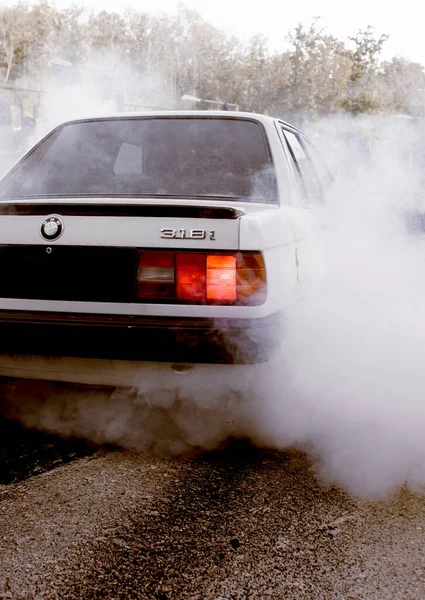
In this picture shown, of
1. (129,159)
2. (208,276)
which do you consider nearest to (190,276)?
(208,276)

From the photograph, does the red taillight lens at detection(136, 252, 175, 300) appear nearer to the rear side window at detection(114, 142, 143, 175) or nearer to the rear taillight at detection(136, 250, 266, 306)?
the rear taillight at detection(136, 250, 266, 306)

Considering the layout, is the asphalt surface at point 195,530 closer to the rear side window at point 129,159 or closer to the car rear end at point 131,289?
the car rear end at point 131,289

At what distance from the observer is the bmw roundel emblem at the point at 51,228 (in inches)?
97.4

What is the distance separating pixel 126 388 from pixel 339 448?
0.93 meters

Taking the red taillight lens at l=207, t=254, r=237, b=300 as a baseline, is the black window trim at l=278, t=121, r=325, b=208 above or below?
above

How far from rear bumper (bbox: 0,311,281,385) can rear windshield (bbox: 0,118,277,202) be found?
73 cm

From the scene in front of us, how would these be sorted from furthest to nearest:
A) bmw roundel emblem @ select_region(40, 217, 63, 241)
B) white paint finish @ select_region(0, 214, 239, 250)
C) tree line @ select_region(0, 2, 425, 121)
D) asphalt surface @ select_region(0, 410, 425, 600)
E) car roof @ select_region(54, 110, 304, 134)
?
tree line @ select_region(0, 2, 425, 121), car roof @ select_region(54, 110, 304, 134), bmw roundel emblem @ select_region(40, 217, 63, 241), white paint finish @ select_region(0, 214, 239, 250), asphalt surface @ select_region(0, 410, 425, 600)

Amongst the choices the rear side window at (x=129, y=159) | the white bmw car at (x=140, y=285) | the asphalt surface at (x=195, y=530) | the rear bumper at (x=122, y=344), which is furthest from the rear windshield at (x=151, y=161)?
the asphalt surface at (x=195, y=530)

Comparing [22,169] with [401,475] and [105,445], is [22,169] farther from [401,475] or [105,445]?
[401,475]

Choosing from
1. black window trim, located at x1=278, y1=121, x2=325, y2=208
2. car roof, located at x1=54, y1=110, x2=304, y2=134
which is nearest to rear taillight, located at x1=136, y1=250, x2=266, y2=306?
Answer: black window trim, located at x1=278, y1=121, x2=325, y2=208

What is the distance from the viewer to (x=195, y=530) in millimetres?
2109

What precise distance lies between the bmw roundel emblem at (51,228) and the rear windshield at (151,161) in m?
0.54

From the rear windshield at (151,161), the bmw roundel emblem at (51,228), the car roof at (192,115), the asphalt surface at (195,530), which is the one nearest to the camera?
the asphalt surface at (195,530)

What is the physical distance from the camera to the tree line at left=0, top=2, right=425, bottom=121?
109 feet
